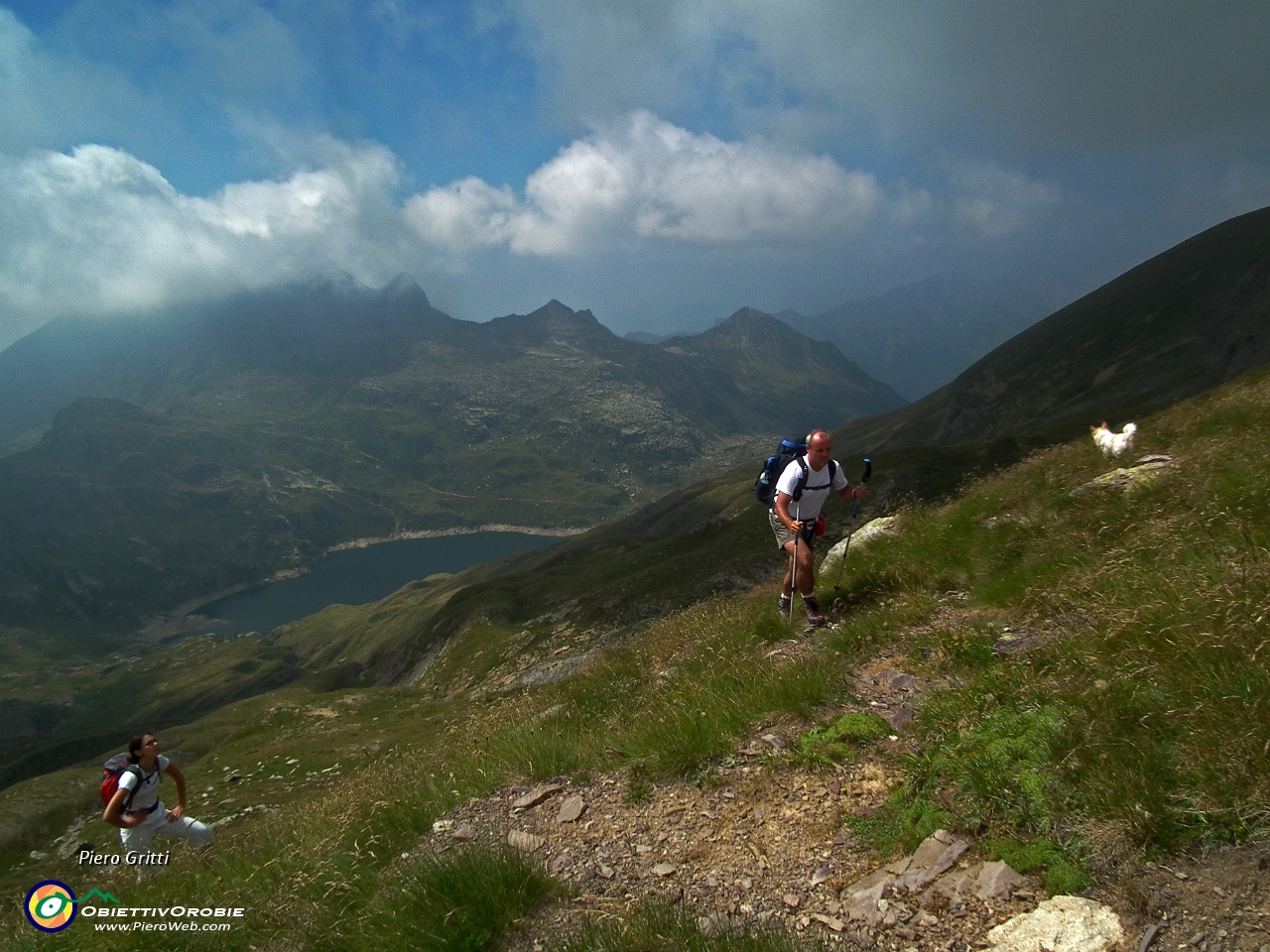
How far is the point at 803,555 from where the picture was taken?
1096 cm

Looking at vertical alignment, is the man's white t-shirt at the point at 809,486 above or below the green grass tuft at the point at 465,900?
above

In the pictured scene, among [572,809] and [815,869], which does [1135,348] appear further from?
[572,809]

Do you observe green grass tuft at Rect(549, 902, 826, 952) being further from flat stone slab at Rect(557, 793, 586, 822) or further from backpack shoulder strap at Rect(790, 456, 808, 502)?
backpack shoulder strap at Rect(790, 456, 808, 502)

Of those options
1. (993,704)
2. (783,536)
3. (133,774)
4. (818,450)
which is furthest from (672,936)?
(133,774)

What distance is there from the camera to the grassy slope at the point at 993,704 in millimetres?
4316

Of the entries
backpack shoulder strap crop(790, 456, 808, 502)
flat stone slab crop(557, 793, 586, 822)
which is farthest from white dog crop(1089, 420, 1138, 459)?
flat stone slab crop(557, 793, 586, 822)

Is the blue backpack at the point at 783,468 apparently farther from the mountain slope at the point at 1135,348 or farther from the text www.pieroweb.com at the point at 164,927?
the mountain slope at the point at 1135,348

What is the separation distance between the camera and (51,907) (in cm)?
677

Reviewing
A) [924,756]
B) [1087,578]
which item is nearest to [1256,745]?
[924,756]

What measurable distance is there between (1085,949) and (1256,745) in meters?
1.66

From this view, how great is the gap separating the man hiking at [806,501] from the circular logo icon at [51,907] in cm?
1017

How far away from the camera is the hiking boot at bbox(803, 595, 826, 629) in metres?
10.7

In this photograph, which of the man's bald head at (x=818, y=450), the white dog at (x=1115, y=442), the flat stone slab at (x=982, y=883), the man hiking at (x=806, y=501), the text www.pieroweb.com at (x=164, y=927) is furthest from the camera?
the white dog at (x=1115, y=442)

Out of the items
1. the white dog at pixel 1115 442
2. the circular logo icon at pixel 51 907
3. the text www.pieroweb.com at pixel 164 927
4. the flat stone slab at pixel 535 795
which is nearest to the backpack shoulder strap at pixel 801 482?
the flat stone slab at pixel 535 795
